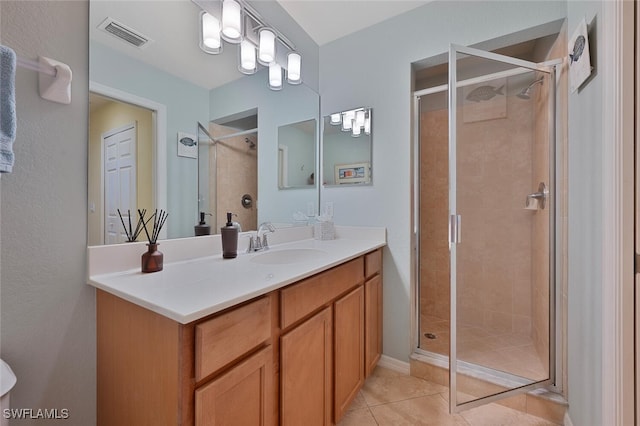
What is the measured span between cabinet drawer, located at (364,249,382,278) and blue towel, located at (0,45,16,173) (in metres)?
1.48

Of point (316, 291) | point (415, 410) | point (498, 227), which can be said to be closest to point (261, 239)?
point (316, 291)

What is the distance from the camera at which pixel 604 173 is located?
886 millimetres

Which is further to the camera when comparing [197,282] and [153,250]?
[153,250]

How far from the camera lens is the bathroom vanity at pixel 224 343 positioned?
66 cm

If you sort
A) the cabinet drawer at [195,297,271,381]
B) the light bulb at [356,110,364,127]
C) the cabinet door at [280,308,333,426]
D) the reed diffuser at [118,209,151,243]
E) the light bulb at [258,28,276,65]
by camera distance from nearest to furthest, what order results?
the cabinet drawer at [195,297,271,381], the cabinet door at [280,308,333,426], the reed diffuser at [118,209,151,243], the light bulb at [258,28,276,65], the light bulb at [356,110,364,127]

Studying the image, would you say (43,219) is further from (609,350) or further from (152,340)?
(609,350)

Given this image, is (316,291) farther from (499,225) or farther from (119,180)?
(499,225)

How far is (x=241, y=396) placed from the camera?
758 mm

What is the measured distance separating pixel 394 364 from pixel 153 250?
5.47 feet

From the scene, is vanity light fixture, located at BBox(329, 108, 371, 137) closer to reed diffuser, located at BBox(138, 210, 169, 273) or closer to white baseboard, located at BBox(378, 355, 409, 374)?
reed diffuser, located at BBox(138, 210, 169, 273)

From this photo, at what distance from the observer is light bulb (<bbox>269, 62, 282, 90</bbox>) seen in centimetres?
172

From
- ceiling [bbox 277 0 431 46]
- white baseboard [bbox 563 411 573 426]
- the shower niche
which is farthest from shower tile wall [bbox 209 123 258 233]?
white baseboard [bbox 563 411 573 426]

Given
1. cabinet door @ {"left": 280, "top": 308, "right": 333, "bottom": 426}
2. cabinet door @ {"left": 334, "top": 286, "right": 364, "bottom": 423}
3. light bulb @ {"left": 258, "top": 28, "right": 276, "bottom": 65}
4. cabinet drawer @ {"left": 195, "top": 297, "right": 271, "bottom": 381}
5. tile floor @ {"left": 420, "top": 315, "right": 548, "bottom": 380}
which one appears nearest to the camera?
cabinet drawer @ {"left": 195, "top": 297, "right": 271, "bottom": 381}

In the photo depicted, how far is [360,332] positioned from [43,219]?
4.78 ft
